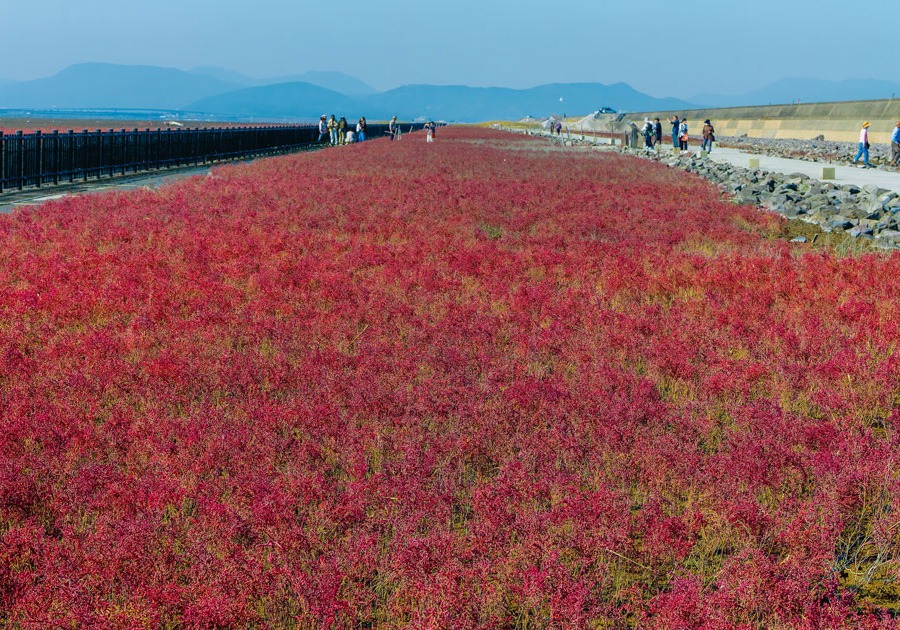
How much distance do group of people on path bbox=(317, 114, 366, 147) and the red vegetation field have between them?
167 feet

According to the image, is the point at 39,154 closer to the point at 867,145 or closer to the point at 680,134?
the point at 867,145

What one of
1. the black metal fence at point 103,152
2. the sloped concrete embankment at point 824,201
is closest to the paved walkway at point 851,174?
the sloped concrete embankment at point 824,201

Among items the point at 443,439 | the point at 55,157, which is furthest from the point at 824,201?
the point at 55,157

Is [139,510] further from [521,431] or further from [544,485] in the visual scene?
[521,431]

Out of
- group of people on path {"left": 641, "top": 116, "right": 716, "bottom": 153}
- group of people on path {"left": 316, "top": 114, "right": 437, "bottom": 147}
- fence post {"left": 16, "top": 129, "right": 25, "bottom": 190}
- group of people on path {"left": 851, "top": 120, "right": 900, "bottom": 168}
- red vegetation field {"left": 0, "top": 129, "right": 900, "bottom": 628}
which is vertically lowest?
red vegetation field {"left": 0, "top": 129, "right": 900, "bottom": 628}

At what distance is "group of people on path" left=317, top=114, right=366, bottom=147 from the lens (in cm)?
6209

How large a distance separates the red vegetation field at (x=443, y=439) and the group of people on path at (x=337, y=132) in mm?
51010

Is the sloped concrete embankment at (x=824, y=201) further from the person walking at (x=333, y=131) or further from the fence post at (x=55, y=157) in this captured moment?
the person walking at (x=333, y=131)

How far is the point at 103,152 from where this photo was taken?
94.1ft

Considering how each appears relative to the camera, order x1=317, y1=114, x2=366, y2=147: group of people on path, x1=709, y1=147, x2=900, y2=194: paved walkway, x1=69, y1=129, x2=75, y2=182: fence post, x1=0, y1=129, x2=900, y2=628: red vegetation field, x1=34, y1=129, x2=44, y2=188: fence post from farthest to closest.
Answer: x1=317, y1=114, x2=366, y2=147: group of people on path
x1=69, y1=129, x2=75, y2=182: fence post
x1=709, y1=147, x2=900, y2=194: paved walkway
x1=34, y1=129, x2=44, y2=188: fence post
x1=0, y1=129, x2=900, y2=628: red vegetation field

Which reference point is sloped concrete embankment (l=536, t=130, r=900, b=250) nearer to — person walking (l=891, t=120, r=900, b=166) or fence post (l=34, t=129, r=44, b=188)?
person walking (l=891, t=120, r=900, b=166)

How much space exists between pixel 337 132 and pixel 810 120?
3216 centimetres

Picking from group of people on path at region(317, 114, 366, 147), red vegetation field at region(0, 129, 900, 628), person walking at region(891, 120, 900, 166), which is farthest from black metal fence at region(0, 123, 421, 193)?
person walking at region(891, 120, 900, 166)

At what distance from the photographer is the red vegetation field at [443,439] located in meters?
3.95
